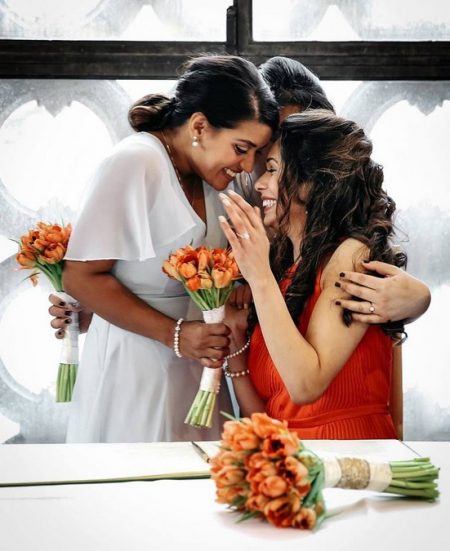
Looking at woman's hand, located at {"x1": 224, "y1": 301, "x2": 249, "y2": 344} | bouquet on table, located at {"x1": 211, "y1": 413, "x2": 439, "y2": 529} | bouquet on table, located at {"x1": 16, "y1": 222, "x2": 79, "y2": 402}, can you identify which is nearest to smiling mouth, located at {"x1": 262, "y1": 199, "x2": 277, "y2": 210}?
woman's hand, located at {"x1": 224, "y1": 301, "x2": 249, "y2": 344}

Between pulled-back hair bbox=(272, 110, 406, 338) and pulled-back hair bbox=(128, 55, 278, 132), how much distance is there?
12 cm

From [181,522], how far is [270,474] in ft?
0.69

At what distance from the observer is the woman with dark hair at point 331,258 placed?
2.40 metres

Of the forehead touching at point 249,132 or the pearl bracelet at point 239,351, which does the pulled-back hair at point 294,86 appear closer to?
the forehead touching at point 249,132

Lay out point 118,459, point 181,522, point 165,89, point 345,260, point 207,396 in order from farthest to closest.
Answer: point 165,89, point 207,396, point 345,260, point 118,459, point 181,522

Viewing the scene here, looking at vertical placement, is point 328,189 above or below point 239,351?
above

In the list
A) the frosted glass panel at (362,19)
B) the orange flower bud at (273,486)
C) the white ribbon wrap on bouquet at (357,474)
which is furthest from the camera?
the frosted glass panel at (362,19)

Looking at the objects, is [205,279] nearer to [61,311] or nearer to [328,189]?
[328,189]

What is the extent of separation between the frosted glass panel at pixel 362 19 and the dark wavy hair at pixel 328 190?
0.99 metres

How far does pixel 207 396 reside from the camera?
101 inches

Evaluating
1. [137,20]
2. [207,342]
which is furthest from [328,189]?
[137,20]

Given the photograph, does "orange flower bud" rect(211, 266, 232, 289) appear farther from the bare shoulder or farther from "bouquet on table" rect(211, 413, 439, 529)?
"bouquet on table" rect(211, 413, 439, 529)

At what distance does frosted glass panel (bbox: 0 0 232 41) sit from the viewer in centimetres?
338

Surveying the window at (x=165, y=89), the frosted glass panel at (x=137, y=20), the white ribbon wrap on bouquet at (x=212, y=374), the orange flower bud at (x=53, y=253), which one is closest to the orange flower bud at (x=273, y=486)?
the white ribbon wrap on bouquet at (x=212, y=374)
